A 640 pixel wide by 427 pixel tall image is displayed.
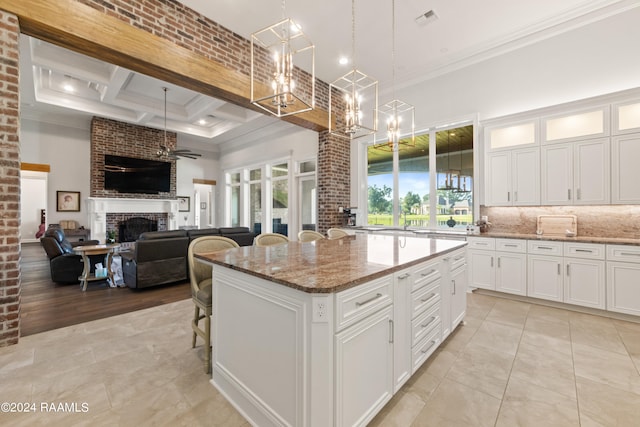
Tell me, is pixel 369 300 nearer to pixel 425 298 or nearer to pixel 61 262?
pixel 425 298

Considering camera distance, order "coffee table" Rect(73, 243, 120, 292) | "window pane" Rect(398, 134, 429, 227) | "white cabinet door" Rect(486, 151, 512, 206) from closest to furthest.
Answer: "white cabinet door" Rect(486, 151, 512, 206) < "coffee table" Rect(73, 243, 120, 292) < "window pane" Rect(398, 134, 429, 227)

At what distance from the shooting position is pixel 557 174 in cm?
375

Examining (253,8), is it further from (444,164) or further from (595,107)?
(595,107)

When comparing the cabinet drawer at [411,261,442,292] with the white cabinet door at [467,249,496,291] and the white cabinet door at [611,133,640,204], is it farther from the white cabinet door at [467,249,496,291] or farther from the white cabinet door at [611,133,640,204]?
the white cabinet door at [611,133,640,204]

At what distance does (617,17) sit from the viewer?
352cm

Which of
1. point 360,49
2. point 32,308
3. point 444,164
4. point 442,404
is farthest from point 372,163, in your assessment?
point 32,308

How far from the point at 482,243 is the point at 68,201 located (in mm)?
10093

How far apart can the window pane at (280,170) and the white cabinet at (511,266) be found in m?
5.55

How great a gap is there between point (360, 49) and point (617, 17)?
333cm

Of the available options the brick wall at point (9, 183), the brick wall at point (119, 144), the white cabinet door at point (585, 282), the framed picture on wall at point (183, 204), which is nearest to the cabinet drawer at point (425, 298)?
the white cabinet door at point (585, 282)

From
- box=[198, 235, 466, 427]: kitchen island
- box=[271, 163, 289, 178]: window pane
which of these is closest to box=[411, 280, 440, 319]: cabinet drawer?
box=[198, 235, 466, 427]: kitchen island

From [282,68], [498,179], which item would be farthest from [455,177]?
[282,68]

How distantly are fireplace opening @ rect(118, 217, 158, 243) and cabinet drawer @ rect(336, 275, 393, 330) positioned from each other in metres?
8.54

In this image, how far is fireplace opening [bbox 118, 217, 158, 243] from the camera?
774 cm
